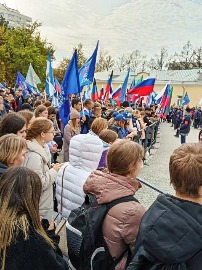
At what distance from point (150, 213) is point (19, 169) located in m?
0.89

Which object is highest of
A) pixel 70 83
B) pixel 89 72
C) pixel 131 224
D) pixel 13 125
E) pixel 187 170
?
pixel 89 72

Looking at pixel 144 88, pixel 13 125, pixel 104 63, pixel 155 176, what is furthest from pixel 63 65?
pixel 13 125

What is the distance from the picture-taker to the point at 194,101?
48344 millimetres

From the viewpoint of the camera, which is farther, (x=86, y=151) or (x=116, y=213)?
(x=86, y=151)

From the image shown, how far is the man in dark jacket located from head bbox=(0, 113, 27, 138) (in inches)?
98.0

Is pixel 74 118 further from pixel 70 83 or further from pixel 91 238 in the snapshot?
pixel 91 238

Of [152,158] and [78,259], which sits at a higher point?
[78,259]

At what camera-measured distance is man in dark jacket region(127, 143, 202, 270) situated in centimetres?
158

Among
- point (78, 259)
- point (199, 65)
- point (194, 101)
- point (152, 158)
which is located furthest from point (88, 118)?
point (199, 65)

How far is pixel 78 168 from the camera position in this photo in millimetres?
2955

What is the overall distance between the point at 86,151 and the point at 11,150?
2.28 feet

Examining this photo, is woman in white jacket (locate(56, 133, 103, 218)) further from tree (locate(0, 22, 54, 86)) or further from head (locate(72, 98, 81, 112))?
tree (locate(0, 22, 54, 86))

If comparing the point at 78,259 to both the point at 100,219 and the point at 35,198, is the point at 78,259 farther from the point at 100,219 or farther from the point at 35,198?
the point at 35,198

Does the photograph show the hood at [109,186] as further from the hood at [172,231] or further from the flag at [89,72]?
the flag at [89,72]
